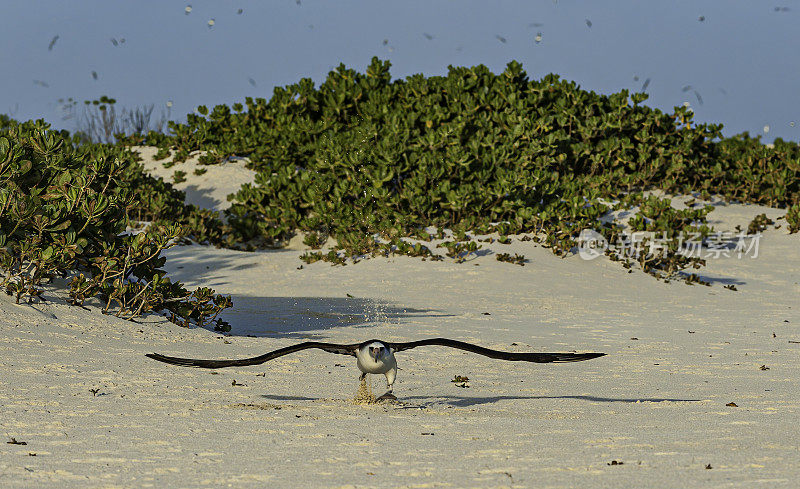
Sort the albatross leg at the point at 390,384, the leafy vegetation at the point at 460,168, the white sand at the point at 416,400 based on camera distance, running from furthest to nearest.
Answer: the leafy vegetation at the point at 460,168
the albatross leg at the point at 390,384
the white sand at the point at 416,400

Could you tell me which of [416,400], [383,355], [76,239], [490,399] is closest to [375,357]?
[383,355]

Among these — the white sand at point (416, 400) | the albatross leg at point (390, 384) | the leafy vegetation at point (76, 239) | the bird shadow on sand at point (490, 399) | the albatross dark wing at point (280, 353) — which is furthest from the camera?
the leafy vegetation at point (76, 239)

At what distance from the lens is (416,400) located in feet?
22.6

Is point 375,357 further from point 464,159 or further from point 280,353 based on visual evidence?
point 464,159

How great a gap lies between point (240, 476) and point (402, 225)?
46.9 ft

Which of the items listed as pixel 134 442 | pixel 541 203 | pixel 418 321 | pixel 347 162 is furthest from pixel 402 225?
pixel 134 442

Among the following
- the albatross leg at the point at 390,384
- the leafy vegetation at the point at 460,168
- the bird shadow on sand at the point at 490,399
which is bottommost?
the bird shadow on sand at the point at 490,399

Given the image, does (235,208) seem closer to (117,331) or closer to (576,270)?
(576,270)

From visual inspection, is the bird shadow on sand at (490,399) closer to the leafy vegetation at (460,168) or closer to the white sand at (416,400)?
the white sand at (416,400)

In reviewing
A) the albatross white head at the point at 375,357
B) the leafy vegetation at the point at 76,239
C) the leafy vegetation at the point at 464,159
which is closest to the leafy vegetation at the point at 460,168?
the leafy vegetation at the point at 464,159

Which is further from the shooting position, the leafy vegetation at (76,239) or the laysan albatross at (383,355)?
the leafy vegetation at (76,239)

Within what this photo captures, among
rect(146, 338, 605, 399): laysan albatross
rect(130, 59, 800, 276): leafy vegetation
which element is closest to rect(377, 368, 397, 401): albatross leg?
rect(146, 338, 605, 399): laysan albatross

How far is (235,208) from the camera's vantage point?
20.2 m

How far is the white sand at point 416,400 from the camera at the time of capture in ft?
15.0
